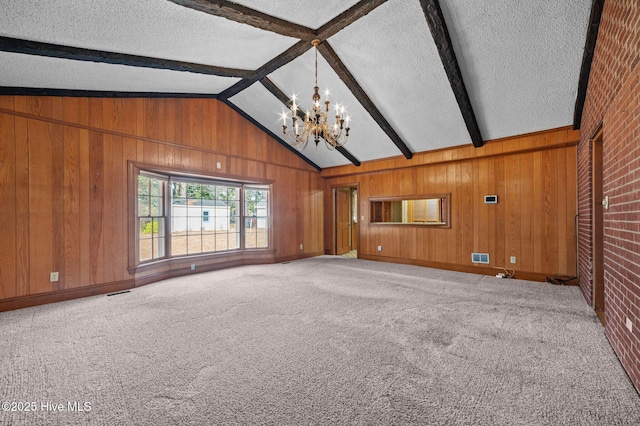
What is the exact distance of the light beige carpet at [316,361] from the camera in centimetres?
154

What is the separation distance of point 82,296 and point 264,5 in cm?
447

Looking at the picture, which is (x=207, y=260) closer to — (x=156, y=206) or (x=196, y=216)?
(x=196, y=216)

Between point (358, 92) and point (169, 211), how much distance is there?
3.94 m

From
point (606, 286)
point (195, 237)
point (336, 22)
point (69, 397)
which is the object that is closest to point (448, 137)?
point (336, 22)

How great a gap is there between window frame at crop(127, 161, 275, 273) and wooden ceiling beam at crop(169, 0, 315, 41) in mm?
2731

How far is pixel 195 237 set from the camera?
5.31 metres

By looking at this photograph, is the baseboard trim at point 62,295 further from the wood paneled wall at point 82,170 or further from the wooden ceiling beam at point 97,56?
the wooden ceiling beam at point 97,56

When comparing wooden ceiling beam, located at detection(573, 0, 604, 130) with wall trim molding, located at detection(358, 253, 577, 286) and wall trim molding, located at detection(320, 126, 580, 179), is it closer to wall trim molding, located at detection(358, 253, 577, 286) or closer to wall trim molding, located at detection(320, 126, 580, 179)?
wall trim molding, located at detection(320, 126, 580, 179)

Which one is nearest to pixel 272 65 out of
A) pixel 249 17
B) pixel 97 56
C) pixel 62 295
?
pixel 249 17

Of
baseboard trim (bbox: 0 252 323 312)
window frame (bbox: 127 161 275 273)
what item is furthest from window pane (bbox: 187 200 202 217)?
baseboard trim (bbox: 0 252 323 312)

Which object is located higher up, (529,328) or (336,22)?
(336,22)

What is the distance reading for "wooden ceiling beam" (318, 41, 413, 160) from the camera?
3787mm

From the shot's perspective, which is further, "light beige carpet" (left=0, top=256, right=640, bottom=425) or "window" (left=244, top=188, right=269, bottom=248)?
"window" (left=244, top=188, right=269, bottom=248)

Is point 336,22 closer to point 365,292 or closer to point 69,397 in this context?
point 365,292
